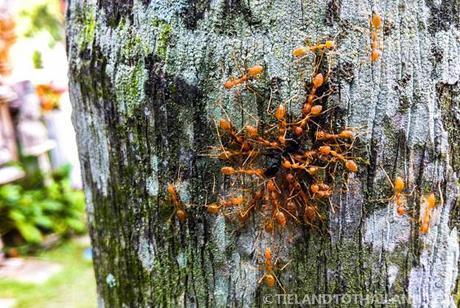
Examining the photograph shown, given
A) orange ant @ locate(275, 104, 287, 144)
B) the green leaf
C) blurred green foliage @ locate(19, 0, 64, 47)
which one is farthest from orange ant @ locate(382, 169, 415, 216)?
blurred green foliage @ locate(19, 0, 64, 47)

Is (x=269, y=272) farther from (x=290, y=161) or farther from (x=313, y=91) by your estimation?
(x=313, y=91)

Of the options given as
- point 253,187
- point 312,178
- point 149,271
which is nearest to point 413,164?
point 312,178

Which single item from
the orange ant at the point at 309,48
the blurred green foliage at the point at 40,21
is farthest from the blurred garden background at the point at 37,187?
the orange ant at the point at 309,48

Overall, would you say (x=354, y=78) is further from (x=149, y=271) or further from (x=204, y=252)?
(x=149, y=271)

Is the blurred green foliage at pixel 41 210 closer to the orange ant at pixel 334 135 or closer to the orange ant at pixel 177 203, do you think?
the orange ant at pixel 177 203

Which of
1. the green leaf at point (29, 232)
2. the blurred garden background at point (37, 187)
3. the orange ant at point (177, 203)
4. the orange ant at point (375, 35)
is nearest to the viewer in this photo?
the orange ant at point (375, 35)

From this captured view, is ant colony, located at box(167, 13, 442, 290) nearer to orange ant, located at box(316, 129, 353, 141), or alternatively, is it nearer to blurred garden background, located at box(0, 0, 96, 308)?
orange ant, located at box(316, 129, 353, 141)
